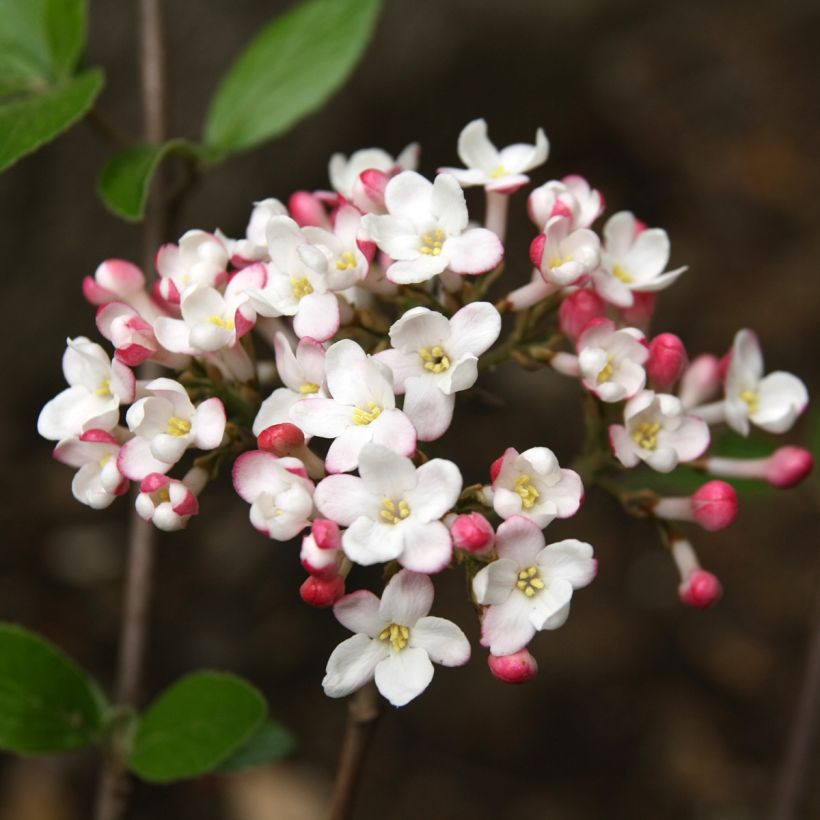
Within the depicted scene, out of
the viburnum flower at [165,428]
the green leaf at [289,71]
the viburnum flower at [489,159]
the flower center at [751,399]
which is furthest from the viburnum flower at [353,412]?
the green leaf at [289,71]

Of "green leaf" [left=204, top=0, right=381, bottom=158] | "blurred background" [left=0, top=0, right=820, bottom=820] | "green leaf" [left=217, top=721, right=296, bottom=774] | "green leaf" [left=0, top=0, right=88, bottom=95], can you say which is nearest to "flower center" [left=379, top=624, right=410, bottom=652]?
"green leaf" [left=217, top=721, right=296, bottom=774]

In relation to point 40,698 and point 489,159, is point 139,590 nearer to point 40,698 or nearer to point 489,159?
point 40,698

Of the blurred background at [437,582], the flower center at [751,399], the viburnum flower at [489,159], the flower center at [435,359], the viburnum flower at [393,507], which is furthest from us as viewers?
the blurred background at [437,582]

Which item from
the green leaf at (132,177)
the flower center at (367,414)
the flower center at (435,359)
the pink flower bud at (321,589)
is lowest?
the pink flower bud at (321,589)

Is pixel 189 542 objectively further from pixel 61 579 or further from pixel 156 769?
pixel 156 769

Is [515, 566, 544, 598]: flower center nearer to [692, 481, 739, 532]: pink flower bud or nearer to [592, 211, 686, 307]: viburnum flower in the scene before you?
[692, 481, 739, 532]: pink flower bud

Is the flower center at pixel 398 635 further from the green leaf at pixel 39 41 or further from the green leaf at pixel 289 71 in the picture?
the green leaf at pixel 39 41

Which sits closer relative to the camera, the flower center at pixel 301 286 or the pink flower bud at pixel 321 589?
the pink flower bud at pixel 321 589
